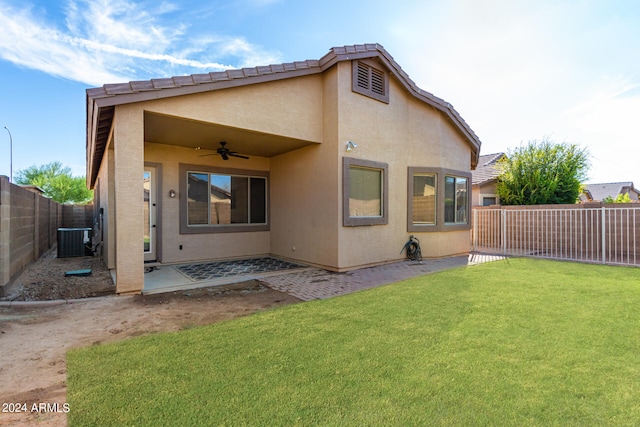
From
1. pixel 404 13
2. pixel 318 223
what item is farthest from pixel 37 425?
pixel 404 13

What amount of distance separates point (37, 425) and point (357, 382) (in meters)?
2.36

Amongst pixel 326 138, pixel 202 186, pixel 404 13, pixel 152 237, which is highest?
pixel 404 13

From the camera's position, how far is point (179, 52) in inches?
439

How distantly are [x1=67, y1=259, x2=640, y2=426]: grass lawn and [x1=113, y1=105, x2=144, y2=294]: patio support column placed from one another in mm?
2360

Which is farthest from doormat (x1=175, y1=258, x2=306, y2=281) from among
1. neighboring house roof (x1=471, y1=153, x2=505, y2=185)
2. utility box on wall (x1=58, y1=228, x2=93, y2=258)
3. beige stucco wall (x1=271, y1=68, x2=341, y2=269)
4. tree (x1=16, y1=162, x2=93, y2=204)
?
tree (x1=16, y1=162, x2=93, y2=204)

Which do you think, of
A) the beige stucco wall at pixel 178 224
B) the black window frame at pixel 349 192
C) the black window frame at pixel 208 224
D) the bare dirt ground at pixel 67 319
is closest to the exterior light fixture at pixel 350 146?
the black window frame at pixel 349 192

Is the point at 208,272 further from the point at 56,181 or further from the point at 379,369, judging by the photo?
the point at 56,181

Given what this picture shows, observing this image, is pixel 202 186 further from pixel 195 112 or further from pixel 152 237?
pixel 195 112

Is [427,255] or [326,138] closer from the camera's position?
[326,138]

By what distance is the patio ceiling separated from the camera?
636cm

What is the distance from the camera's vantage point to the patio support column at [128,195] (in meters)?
5.29

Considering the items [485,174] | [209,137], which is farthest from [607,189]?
[209,137]

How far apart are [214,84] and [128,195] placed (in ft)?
8.81

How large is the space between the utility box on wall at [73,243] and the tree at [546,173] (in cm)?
1837
